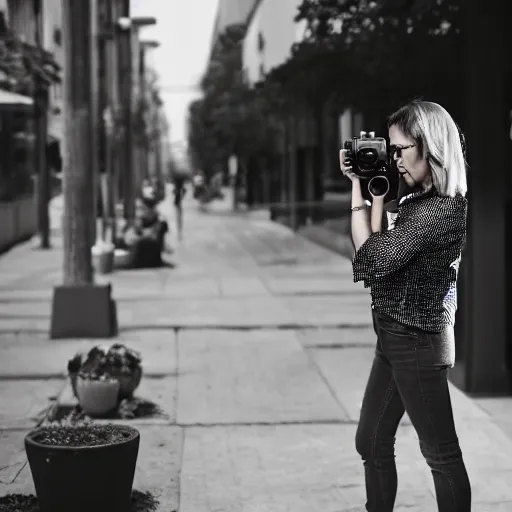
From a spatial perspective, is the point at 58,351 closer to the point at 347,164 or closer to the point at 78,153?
the point at 78,153

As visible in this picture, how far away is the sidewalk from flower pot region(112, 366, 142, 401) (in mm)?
315

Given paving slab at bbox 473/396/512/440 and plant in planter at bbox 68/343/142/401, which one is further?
plant in planter at bbox 68/343/142/401

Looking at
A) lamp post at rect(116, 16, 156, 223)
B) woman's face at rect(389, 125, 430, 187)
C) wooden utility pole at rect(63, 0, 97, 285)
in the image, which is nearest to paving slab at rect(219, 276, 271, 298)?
wooden utility pole at rect(63, 0, 97, 285)

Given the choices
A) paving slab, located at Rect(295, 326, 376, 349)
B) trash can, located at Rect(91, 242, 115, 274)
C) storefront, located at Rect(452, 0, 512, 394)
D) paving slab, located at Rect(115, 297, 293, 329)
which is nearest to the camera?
storefront, located at Rect(452, 0, 512, 394)

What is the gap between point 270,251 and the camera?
26.0 m

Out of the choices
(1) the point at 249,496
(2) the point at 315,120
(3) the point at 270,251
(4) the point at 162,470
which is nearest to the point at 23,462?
(4) the point at 162,470

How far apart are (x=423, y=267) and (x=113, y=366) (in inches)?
170

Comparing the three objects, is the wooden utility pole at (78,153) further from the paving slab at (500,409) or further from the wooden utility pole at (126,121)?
the wooden utility pole at (126,121)

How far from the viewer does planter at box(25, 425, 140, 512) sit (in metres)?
4.89

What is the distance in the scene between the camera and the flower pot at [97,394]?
7863 mm

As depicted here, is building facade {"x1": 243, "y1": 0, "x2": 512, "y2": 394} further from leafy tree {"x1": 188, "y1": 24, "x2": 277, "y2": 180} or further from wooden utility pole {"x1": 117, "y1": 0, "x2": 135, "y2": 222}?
leafy tree {"x1": 188, "y1": 24, "x2": 277, "y2": 180}

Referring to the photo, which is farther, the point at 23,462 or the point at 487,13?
the point at 487,13

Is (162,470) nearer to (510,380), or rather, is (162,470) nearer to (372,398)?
(372,398)

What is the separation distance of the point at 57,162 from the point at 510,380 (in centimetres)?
1468
